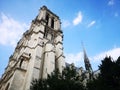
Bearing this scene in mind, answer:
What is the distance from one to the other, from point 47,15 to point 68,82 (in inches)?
1239

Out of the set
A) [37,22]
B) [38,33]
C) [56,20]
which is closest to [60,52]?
[38,33]

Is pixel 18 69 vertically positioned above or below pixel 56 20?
below

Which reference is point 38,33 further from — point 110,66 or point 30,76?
point 110,66

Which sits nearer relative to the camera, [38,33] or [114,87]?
[114,87]

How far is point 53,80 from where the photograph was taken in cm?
1262

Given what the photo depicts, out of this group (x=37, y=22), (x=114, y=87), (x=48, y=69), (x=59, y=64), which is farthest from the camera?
(x=37, y=22)

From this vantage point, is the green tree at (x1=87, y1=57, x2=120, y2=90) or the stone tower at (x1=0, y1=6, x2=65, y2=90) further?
the stone tower at (x1=0, y1=6, x2=65, y2=90)

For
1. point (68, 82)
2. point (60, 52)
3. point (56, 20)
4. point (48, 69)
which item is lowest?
point (68, 82)

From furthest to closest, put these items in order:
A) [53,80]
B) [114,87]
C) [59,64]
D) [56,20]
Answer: [56,20]
[59,64]
[53,80]
[114,87]

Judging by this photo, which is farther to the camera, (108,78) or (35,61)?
(35,61)

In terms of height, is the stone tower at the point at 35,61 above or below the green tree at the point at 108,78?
above

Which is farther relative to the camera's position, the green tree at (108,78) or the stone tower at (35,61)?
the stone tower at (35,61)

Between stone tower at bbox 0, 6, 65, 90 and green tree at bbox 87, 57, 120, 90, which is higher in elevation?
stone tower at bbox 0, 6, 65, 90

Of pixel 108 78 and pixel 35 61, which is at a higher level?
pixel 35 61
